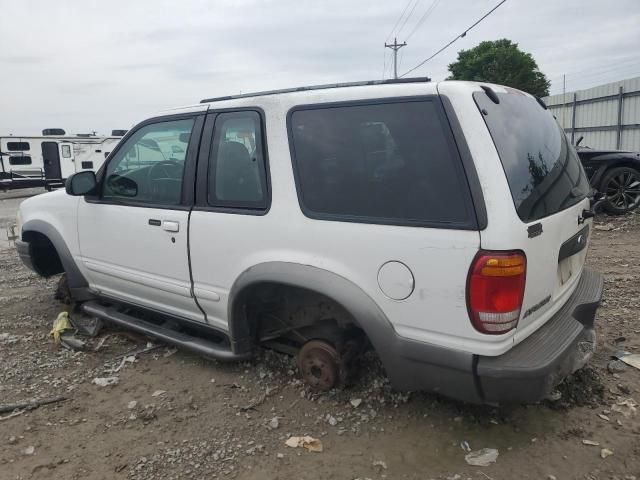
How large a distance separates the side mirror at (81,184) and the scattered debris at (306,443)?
2.40 m

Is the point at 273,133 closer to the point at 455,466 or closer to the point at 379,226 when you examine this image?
the point at 379,226

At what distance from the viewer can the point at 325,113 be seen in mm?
2799

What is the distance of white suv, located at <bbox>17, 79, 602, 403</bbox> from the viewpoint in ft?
7.66

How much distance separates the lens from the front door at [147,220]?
3.44 m

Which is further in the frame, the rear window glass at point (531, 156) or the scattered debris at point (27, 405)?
the scattered debris at point (27, 405)

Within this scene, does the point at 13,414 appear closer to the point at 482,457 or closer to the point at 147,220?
the point at 147,220

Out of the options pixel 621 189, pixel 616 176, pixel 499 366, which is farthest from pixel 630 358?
pixel 621 189

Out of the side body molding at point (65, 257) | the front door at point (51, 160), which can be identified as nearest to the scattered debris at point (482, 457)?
the side body molding at point (65, 257)

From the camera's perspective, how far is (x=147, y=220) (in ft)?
11.7

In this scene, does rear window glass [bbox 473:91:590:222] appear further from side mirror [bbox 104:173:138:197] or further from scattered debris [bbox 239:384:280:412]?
side mirror [bbox 104:173:138:197]

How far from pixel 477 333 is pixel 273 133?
5.11 feet

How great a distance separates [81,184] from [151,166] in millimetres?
594

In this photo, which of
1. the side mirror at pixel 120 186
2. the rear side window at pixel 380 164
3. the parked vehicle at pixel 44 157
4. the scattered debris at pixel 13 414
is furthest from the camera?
the parked vehicle at pixel 44 157

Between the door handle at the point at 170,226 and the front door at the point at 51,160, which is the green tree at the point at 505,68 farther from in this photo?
the door handle at the point at 170,226
